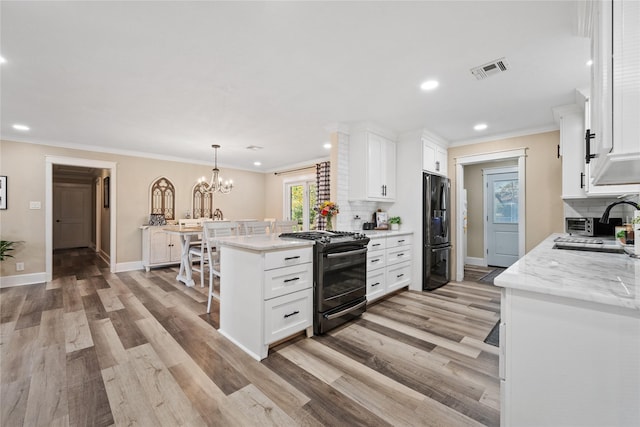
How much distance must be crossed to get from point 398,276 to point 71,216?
10060 millimetres

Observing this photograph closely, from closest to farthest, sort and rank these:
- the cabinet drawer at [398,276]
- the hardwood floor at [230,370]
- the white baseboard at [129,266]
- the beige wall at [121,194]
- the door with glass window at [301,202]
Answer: the hardwood floor at [230,370] < the cabinet drawer at [398,276] < the beige wall at [121,194] < the white baseboard at [129,266] < the door with glass window at [301,202]

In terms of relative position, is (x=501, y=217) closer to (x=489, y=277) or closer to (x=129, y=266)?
(x=489, y=277)

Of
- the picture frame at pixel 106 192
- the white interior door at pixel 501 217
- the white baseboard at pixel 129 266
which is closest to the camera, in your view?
the white baseboard at pixel 129 266

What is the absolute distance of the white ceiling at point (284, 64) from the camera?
1685 millimetres

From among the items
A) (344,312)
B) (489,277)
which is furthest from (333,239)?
(489,277)

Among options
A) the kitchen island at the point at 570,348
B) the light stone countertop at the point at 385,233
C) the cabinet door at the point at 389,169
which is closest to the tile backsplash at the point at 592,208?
the light stone countertop at the point at 385,233

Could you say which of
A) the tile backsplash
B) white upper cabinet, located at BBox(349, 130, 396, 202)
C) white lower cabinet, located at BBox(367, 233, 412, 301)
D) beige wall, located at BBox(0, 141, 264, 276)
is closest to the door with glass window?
beige wall, located at BBox(0, 141, 264, 276)

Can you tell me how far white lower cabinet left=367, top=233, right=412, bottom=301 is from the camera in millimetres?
3305

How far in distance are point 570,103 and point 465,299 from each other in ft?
8.32

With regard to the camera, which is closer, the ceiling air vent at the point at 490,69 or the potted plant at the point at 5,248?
the ceiling air vent at the point at 490,69

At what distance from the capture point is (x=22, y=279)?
4.33 m

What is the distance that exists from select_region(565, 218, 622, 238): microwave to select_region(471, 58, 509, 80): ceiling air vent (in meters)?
2.16

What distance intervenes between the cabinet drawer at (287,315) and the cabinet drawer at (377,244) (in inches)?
42.3

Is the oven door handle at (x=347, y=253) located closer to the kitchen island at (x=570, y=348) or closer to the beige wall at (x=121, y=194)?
the kitchen island at (x=570, y=348)
